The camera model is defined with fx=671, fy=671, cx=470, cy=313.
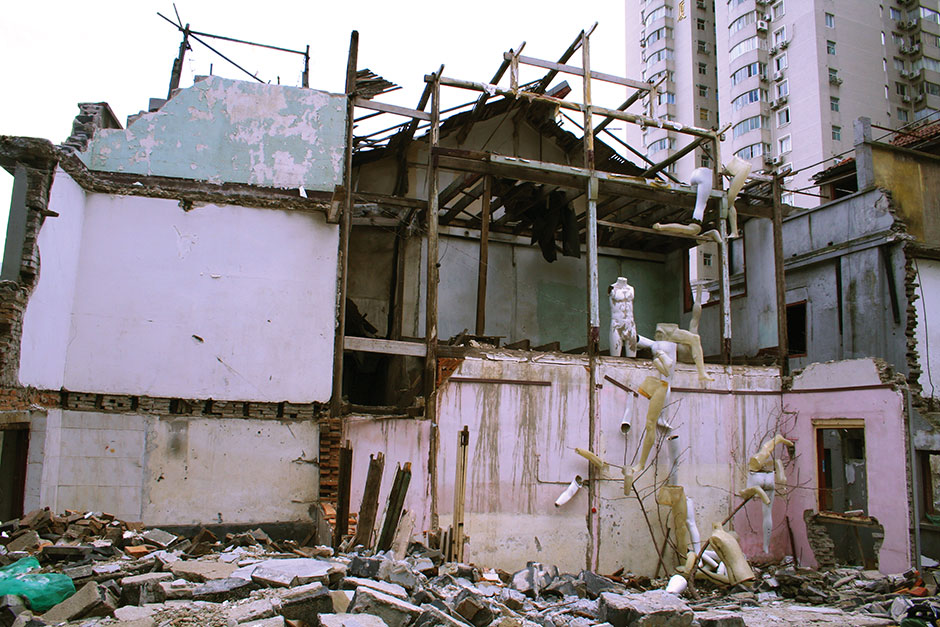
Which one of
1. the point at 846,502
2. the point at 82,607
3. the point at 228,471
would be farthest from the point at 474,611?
the point at 846,502

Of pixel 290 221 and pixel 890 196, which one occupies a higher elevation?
pixel 890 196

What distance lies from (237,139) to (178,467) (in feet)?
16.3

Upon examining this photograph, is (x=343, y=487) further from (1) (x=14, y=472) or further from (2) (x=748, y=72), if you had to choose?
(2) (x=748, y=72)

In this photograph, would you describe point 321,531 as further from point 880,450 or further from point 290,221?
point 880,450

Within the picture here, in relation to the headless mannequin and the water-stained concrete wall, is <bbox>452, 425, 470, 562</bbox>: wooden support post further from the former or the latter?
the headless mannequin

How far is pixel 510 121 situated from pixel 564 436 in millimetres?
7685

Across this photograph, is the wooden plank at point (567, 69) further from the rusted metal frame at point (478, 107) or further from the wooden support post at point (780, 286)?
the wooden support post at point (780, 286)

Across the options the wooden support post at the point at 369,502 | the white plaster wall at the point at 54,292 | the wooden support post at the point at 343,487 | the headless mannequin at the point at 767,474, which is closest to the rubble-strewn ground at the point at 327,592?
the wooden support post at the point at 369,502

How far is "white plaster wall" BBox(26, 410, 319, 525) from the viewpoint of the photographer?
30.2 ft

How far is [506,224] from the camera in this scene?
51.6 ft

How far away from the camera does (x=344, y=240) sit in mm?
10594

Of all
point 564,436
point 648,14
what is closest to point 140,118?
point 564,436

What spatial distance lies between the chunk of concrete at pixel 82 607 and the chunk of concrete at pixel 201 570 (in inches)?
34.1

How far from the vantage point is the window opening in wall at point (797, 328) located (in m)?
15.7
